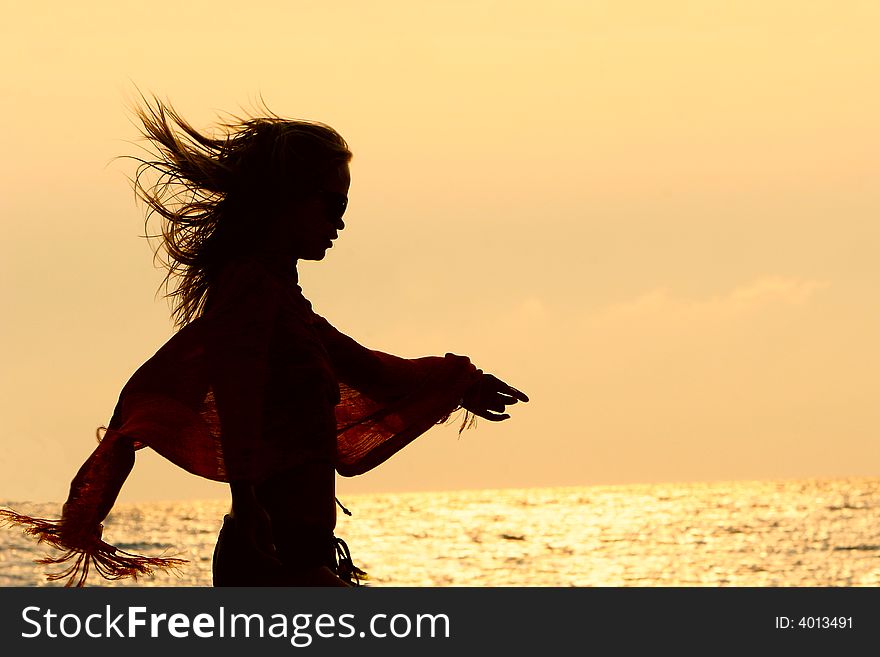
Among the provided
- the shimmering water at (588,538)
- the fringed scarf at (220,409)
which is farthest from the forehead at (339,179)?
the shimmering water at (588,538)

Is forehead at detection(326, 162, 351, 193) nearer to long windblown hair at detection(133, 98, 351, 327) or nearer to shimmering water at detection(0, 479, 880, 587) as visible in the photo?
long windblown hair at detection(133, 98, 351, 327)

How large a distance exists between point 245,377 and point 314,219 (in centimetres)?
63

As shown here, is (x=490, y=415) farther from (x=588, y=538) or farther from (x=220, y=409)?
(x=588, y=538)

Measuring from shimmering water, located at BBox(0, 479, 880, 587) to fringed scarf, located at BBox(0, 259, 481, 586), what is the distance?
36668 millimetres

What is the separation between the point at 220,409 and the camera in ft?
15.5

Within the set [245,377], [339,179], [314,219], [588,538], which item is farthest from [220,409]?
[588,538]

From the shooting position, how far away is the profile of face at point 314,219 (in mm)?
4973

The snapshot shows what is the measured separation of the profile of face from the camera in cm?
497

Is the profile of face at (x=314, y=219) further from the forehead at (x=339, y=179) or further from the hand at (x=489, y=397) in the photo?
the hand at (x=489, y=397)

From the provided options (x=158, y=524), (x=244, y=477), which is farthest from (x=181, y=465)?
(x=158, y=524)

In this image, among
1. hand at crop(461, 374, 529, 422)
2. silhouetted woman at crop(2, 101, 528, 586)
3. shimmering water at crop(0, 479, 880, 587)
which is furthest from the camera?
shimmering water at crop(0, 479, 880, 587)

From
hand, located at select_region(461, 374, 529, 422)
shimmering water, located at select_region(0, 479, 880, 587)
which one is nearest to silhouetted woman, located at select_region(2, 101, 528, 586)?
hand, located at select_region(461, 374, 529, 422)
